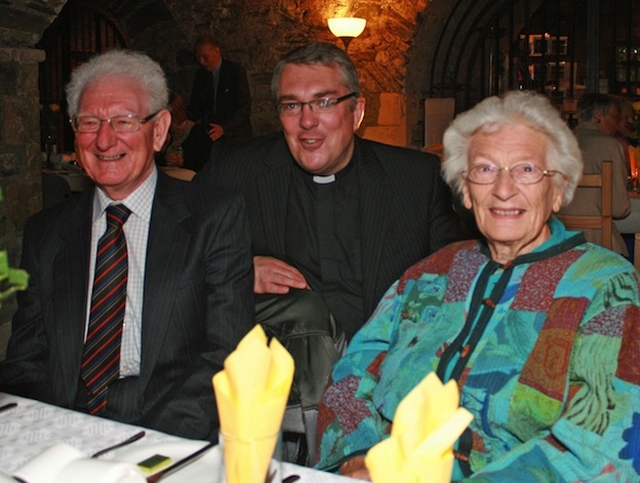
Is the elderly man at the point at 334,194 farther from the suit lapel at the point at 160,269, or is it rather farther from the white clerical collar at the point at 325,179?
the suit lapel at the point at 160,269

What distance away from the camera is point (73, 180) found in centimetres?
602

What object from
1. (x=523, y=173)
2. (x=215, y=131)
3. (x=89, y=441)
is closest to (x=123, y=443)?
(x=89, y=441)

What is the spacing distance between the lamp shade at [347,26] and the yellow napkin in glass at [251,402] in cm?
731

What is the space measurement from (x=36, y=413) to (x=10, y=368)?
54cm

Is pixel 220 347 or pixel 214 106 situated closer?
pixel 220 347

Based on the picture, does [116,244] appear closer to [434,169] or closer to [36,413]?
[36,413]

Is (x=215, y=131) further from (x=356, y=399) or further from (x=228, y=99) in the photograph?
(x=356, y=399)

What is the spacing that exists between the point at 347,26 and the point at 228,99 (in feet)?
4.44

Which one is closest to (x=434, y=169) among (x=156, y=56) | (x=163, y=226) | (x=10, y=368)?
(x=163, y=226)

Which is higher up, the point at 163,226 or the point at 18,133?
the point at 18,133

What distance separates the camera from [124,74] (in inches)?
81.2

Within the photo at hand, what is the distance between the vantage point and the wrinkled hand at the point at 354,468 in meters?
1.73

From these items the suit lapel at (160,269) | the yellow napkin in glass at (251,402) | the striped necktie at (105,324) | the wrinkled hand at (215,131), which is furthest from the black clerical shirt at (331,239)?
the wrinkled hand at (215,131)

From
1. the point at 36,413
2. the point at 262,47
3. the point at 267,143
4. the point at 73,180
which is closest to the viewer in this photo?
the point at 36,413
